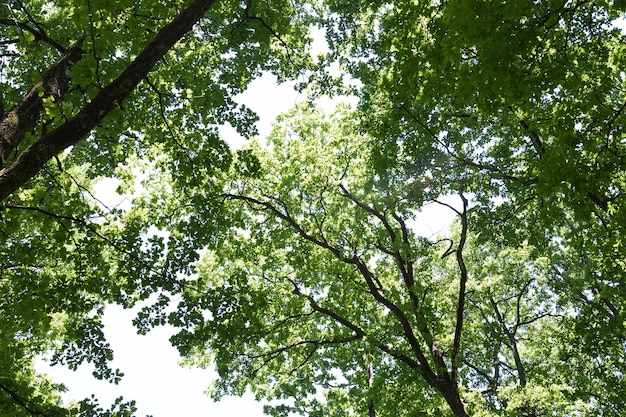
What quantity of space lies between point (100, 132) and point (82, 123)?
2.96 metres

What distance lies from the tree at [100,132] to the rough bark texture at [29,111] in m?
0.02

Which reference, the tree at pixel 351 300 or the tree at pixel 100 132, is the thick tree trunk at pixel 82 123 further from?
the tree at pixel 351 300

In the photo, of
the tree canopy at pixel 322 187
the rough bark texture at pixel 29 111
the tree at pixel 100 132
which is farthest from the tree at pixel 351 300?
the rough bark texture at pixel 29 111

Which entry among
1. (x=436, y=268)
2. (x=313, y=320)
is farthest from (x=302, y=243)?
(x=436, y=268)

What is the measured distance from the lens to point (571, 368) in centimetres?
1322

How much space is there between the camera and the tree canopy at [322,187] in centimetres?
450

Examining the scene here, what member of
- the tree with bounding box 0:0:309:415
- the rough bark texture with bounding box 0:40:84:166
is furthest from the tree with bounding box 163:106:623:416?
the rough bark texture with bounding box 0:40:84:166

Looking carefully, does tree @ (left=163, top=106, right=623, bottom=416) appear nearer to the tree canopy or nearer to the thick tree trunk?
the tree canopy

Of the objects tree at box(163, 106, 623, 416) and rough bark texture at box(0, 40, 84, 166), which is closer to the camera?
rough bark texture at box(0, 40, 84, 166)

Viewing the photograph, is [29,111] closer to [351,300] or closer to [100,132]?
[100,132]

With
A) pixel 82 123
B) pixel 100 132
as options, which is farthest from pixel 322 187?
pixel 82 123

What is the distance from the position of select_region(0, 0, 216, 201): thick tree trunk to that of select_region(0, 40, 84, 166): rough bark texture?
2.64ft

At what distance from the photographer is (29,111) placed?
5.71 m

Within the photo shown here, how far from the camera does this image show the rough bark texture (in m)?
5.31
